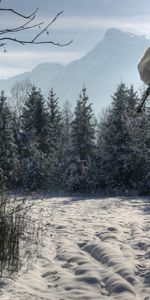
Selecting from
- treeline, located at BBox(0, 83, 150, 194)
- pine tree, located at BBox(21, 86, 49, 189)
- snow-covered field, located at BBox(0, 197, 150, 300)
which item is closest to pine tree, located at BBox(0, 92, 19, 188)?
treeline, located at BBox(0, 83, 150, 194)

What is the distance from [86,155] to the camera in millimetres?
35750

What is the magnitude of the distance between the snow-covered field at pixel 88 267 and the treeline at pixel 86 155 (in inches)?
786

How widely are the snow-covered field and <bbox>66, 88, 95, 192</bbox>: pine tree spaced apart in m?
22.4

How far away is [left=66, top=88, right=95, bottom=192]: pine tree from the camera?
113 feet

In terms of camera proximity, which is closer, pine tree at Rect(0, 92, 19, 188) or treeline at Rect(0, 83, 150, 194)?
treeline at Rect(0, 83, 150, 194)

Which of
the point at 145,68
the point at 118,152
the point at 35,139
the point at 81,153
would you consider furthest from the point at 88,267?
the point at 35,139

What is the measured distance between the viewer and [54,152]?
40.9m

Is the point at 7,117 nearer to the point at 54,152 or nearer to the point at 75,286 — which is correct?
the point at 54,152

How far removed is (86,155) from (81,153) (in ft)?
1.49

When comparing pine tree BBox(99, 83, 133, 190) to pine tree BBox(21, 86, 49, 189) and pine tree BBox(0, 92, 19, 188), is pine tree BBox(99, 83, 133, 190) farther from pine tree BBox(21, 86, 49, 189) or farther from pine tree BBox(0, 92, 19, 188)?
pine tree BBox(0, 92, 19, 188)

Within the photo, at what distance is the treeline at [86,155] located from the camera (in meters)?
33.0

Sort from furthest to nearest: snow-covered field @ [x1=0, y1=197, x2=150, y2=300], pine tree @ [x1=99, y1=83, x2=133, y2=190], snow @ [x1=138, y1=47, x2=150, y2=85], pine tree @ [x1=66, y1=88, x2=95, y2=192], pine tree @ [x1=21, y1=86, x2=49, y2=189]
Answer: pine tree @ [x1=21, y1=86, x2=49, y2=189]
pine tree @ [x1=66, y1=88, x2=95, y2=192]
pine tree @ [x1=99, y1=83, x2=133, y2=190]
snow-covered field @ [x1=0, y1=197, x2=150, y2=300]
snow @ [x1=138, y1=47, x2=150, y2=85]

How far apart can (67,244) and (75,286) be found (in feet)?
9.89


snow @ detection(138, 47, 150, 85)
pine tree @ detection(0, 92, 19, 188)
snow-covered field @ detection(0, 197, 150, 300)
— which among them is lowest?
snow-covered field @ detection(0, 197, 150, 300)
